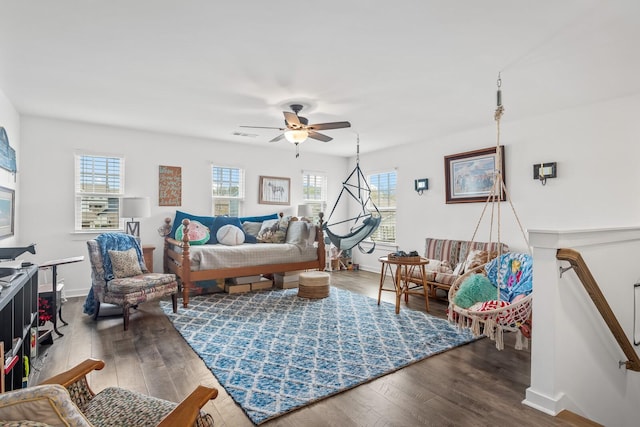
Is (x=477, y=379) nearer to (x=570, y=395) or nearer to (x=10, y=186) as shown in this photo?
(x=570, y=395)

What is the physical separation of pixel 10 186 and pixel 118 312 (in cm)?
183

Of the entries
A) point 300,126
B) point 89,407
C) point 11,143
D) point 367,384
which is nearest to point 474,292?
point 367,384

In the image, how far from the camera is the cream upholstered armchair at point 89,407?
81 cm

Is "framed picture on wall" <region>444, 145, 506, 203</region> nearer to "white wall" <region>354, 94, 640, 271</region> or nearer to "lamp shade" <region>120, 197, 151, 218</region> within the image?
"white wall" <region>354, 94, 640, 271</region>

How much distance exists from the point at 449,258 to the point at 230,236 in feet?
10.9

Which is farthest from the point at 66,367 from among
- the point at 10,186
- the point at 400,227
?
the point at 400,227

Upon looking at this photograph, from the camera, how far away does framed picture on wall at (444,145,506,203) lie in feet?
15.6

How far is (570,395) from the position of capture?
2248 millimetres

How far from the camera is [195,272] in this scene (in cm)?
431

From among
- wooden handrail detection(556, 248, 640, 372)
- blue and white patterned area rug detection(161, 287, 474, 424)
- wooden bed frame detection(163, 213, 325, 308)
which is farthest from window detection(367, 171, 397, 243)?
wooden handrail detection(556, 248, 640, 372)

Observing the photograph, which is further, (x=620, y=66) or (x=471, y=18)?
(x=620, y=66)

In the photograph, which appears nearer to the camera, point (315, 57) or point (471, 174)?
point (315, 57)

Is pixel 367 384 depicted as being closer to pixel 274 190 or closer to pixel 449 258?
pixel 449 258

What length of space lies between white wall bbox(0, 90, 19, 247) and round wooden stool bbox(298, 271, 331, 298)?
10.9ft
